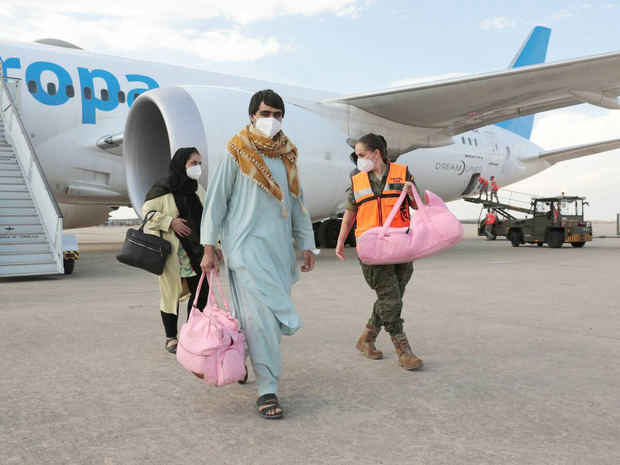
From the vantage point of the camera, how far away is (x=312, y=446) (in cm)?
205

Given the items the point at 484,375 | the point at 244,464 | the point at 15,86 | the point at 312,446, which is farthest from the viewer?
the point at 15,86

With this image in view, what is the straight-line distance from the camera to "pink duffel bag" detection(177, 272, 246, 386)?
238 cm

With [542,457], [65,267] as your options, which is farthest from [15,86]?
[542,457]

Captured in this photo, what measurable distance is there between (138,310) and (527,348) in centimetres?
305

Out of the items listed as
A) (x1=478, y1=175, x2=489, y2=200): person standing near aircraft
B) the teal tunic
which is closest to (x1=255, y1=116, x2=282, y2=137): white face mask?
the teal tunic

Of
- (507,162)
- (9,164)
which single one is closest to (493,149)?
(507,162)

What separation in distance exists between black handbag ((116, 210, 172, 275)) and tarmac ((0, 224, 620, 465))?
537mm

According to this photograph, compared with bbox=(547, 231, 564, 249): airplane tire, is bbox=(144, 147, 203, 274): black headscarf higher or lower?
higher

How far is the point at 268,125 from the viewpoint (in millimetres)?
2578

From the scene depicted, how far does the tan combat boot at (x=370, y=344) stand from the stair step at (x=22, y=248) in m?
5.11

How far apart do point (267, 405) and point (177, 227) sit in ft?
4.75

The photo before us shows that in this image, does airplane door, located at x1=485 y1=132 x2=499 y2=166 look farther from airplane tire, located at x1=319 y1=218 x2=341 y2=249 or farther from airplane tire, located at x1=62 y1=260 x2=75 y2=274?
airplane tire, located at x1=62 y1=260 x2=75 y2=274

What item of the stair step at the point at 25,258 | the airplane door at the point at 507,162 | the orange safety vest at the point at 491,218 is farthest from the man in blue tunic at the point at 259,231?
the orange safety vest at the point at 491,218

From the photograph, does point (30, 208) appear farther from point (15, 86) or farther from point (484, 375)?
point (484, 375)
